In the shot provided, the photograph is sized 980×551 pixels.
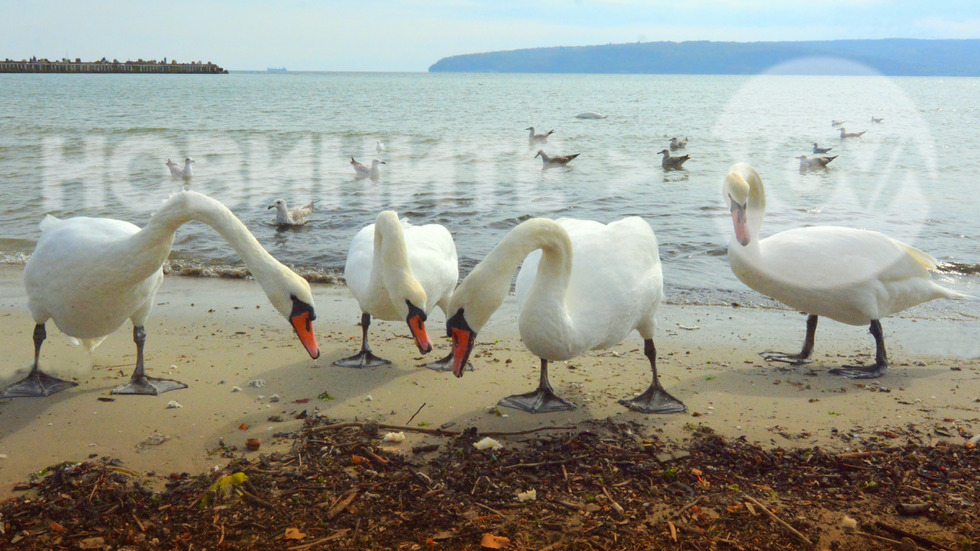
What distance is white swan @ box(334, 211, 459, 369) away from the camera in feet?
15.0

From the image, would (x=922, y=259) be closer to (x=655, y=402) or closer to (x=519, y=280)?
(x=655, y=402)

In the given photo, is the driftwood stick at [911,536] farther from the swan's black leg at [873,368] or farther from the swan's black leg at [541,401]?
the swan's black leg at [873,368]

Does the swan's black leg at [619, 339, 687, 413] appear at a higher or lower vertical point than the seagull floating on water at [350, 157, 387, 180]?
lower

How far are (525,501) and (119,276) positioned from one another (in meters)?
2.70

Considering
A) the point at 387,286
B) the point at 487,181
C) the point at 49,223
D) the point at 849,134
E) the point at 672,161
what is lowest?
the point at 487,181

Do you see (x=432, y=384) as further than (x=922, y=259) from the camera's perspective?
No

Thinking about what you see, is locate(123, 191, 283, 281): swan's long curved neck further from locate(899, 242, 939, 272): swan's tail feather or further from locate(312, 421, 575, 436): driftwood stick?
locate(899, 242, 939, 272): swan's tail feather

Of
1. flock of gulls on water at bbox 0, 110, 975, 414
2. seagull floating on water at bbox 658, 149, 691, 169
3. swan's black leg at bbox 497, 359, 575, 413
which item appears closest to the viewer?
flock of gulls on water at bbox 0, 110, 975, 414

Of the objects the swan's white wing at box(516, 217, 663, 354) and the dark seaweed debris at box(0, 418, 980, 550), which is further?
the swan's white wing at box(516, 217, 663, 354)

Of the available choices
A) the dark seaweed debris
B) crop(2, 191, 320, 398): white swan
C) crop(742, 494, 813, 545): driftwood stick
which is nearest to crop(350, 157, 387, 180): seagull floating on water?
crop(2, 191, 320, 398): white swan

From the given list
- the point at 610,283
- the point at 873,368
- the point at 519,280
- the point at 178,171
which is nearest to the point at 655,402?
the point at 610,283

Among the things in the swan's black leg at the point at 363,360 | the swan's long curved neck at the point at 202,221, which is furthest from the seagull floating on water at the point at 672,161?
the swan's long curved neck at the point at 202,221

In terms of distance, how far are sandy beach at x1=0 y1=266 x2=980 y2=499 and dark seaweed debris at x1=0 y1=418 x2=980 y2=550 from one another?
11.5 inches

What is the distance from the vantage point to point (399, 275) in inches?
183
